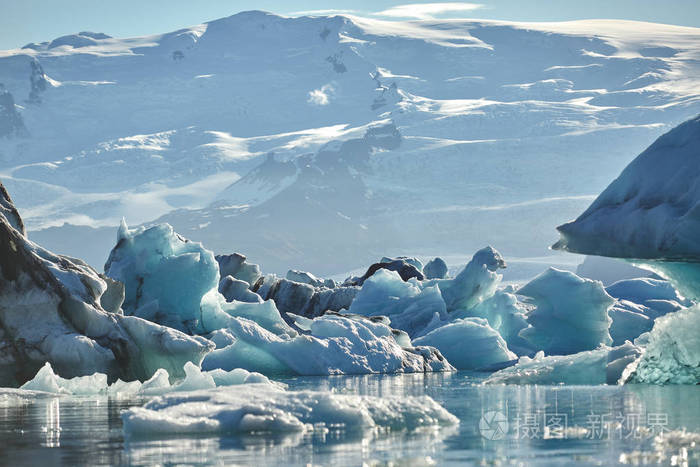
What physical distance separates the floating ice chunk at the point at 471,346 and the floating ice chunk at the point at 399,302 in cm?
340

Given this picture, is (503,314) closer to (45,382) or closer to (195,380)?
(45,382)

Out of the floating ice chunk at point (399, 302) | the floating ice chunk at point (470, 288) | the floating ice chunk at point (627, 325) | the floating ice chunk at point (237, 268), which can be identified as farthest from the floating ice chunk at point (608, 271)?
the floating ice chunk at point (399, 302)

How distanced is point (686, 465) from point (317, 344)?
15640 mm

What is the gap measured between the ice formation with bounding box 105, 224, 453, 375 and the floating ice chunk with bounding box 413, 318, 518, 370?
2.32ft

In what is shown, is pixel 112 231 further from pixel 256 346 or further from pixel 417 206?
pixel 256 346

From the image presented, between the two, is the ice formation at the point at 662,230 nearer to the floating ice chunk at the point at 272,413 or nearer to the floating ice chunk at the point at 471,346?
the floating ice chunk at the point at 272,413

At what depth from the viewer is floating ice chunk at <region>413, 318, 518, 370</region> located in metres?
25.5

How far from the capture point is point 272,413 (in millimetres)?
8727

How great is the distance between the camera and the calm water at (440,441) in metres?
7.04

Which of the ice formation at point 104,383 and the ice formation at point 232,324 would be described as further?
the ice formation at point 232,324

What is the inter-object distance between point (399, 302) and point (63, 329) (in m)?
15.1

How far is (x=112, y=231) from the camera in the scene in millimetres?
156750

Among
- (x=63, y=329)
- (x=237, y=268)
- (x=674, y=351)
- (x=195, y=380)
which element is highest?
(x=237, y=268)

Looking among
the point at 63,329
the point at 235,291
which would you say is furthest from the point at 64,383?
the point at 235,291
